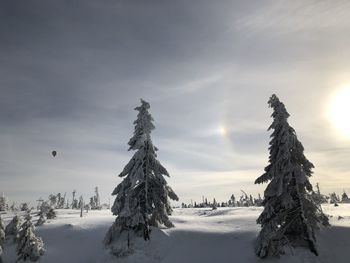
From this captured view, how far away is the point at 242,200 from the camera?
121 m

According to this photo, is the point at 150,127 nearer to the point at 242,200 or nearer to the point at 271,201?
the point at 271,201

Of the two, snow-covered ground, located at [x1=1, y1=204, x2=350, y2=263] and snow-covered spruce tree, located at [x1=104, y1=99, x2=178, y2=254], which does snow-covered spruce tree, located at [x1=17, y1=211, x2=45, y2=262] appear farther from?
snow-covered spruce tree, located at [x1=104, y1=99, x2=178, y2=254]

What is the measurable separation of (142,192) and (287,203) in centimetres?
1400

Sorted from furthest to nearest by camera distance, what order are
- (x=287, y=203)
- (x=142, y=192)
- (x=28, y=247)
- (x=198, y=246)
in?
(x=28, y=247), (x=142, y=192), (x=198, y=246), (x=287, y=203)

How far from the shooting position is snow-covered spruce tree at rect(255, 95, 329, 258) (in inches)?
1022

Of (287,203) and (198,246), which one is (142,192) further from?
(287,203)

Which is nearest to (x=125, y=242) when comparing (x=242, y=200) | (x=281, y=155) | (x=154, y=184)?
(x=154, y=184)

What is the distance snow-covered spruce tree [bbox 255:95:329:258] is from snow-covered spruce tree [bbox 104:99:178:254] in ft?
34.0

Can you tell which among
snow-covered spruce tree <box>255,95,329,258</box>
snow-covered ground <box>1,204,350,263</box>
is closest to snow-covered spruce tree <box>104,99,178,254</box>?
snow-covered ground <box>1,204,350,263</box>

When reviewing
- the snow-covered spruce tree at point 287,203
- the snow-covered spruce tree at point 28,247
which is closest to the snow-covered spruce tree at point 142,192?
the snow-covered spruce tree at point 28,247

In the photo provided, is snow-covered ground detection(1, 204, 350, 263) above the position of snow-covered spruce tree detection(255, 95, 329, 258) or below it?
below

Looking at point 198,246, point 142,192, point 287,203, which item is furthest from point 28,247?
point 287,203

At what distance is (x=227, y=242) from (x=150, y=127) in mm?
13902

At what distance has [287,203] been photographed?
26.1m
